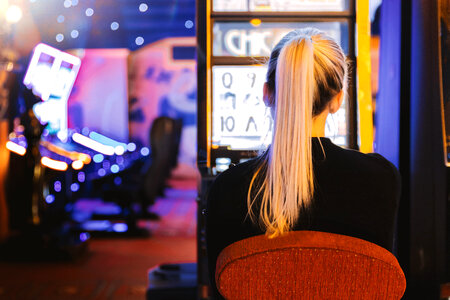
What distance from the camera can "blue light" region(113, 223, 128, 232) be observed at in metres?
4.62

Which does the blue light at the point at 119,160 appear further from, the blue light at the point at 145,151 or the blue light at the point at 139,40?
the blue light at the point at 139,40

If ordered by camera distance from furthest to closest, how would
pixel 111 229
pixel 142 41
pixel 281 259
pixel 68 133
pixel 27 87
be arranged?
pixel 142 41
pixel 68 133
pixel 111 229
pixel 27 87
pixel 281 259

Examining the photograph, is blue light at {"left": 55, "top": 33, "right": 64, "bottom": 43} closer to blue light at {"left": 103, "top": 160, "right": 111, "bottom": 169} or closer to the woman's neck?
blue light at {"left": 103, "top": 160, "right": 111, "bottom": 169}

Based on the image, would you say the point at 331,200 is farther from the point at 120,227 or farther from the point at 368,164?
the point at 120,227

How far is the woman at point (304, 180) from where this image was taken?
91cm

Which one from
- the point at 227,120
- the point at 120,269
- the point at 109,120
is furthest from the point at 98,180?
the point at 227,120

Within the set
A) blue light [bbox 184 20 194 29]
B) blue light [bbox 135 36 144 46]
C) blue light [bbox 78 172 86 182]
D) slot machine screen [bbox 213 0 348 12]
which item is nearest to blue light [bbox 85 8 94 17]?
blue light [bbox 135 36 144 46]

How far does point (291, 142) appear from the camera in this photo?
0.92 m

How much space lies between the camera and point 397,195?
1022 millimetres

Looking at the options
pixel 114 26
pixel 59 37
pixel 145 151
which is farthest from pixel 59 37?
pixel 145 151

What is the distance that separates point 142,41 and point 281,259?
814 centimetres

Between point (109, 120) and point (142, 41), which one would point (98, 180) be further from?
point (142, 41)

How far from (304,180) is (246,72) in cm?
102

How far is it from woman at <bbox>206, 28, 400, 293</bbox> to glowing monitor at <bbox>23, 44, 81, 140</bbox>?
4125 millimetres
